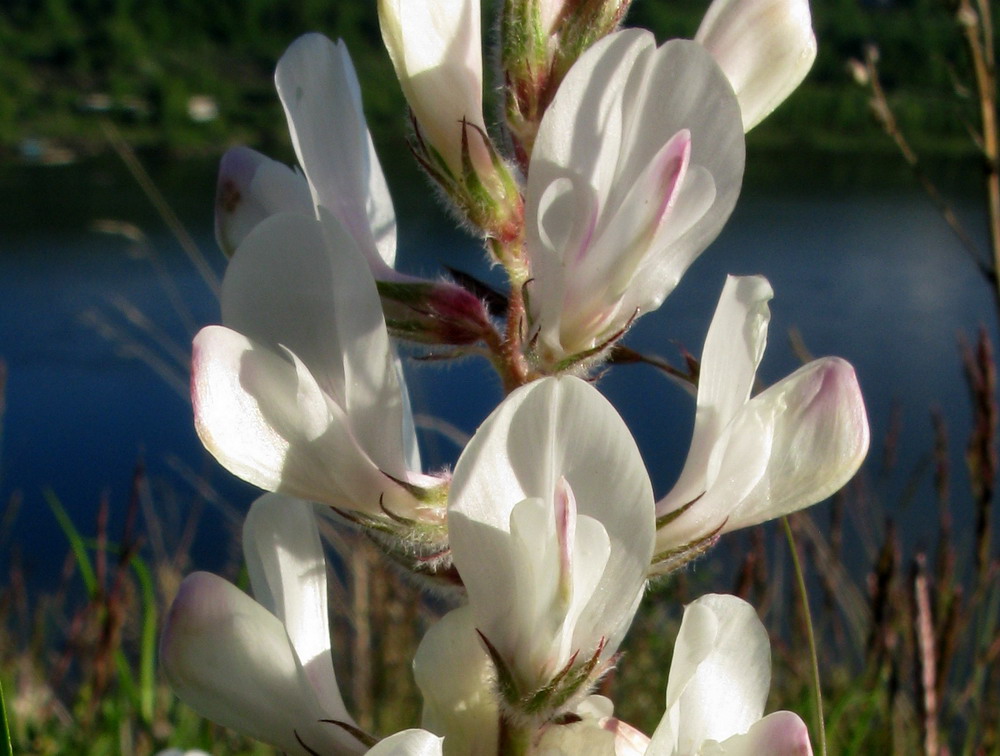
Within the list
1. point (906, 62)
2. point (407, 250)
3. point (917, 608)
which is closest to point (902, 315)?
point (407, 250)

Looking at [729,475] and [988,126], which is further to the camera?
[988,126]

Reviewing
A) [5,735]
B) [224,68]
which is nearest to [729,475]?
[5,735]

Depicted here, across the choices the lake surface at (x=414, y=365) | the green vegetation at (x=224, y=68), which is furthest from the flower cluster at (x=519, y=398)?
the green vegetation at (x=224, y=68)

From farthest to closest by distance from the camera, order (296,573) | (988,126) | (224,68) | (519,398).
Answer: (224,68), (988,126), (296,573), (519,398)

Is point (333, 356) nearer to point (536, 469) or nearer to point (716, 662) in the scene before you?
point (536, 469)

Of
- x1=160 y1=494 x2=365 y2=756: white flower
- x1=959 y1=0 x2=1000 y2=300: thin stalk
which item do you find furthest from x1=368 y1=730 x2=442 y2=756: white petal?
x1=959 y1=0 x2=1000 y2=300: thin stalk

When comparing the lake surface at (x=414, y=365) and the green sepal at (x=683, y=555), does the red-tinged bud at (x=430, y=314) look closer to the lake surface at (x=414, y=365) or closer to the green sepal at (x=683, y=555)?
the green sepal at (x=683, y=555)

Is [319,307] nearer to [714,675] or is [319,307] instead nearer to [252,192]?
[252,192]

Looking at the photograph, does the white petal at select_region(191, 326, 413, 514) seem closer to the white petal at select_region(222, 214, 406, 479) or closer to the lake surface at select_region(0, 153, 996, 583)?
the white petal at select_region(222, 214, 406, 479)
